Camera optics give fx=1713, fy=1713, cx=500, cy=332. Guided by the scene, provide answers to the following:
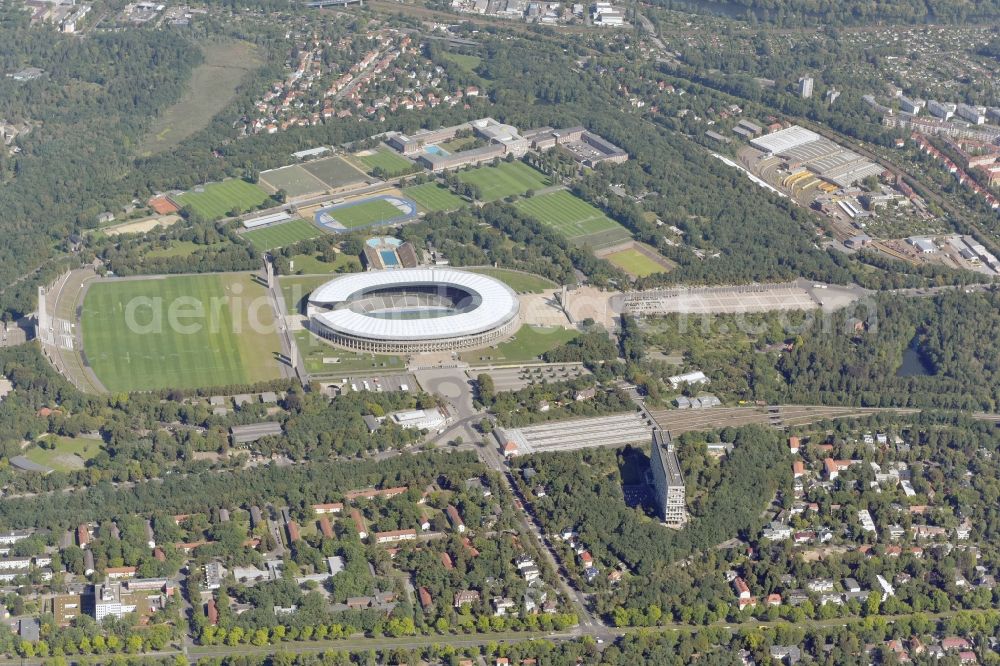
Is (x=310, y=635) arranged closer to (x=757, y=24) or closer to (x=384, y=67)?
(x=384, y=67)

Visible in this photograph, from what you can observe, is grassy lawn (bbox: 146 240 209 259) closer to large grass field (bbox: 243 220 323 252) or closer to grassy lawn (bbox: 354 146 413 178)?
large grass field (bbox: 243 220 323 252)

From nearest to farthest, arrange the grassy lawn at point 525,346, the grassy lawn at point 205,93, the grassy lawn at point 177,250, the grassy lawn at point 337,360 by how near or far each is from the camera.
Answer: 1. the grassy lawn at point 337,360
2. the grassy lawn at point 525,346
3. the grassy lawn at point 177,250
4. the grassy lawn at point 205,93

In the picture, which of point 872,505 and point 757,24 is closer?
point 872,505

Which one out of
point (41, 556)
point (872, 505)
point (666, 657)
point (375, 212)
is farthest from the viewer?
point (375, 212)

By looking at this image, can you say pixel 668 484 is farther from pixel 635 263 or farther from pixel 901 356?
pixel 635 263

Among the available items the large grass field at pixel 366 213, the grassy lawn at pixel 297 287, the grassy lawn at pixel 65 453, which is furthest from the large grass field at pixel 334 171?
the grassy lawn at pixel 65 453

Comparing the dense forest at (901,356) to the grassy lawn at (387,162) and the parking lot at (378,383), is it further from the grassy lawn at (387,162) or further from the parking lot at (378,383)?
the grassy lawn at (387,162)

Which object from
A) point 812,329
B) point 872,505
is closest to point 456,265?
point 812,329
